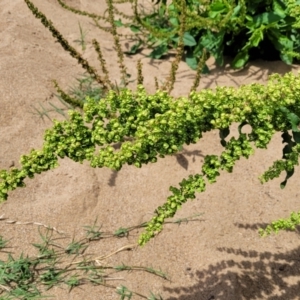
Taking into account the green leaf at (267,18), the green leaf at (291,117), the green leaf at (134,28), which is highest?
the green leaf at (291,117)

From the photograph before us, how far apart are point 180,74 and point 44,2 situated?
1583 millimetres

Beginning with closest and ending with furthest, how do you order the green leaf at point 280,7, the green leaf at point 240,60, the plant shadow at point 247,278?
the plant shadow at point 247,278 < the green leaf at point 280,7 < the green leaf at point 240,60

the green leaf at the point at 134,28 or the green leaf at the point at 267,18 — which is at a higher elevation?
the green leaf at the point at 267,18

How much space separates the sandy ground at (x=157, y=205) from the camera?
2408mm

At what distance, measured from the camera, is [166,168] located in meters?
2.99

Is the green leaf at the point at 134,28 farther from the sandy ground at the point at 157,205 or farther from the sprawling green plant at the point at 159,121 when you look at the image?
the sprawling green plant at the point at 159,121

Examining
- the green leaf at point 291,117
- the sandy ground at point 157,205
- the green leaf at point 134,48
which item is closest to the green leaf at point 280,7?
the sandy ground at point 157,205

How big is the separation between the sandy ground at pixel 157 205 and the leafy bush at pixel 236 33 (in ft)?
1.42

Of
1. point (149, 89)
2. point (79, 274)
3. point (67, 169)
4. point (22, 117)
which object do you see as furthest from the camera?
point (149, 89)

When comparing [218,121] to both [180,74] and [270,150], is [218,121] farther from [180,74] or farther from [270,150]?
[180,74]

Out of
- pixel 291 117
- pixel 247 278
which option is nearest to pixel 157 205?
pixel 247 278

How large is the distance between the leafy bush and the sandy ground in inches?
17.0

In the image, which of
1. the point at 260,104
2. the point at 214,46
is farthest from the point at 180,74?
the point at 260,104

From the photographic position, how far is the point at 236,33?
3.57 metres
